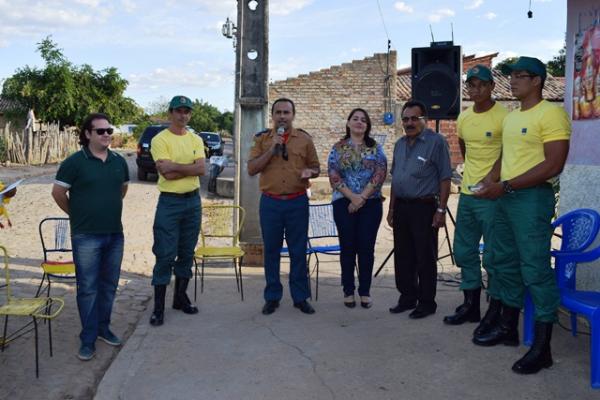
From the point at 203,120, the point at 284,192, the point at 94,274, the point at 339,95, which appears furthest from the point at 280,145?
the point at 203,120

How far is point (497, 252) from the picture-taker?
168 inches

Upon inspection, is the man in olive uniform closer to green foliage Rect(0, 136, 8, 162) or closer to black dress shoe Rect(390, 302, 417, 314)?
black dress shoe Rect(390, 302, 417, 314)

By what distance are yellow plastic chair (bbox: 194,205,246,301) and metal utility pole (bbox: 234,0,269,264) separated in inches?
7.4

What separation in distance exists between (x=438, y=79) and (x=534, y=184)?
135 inches

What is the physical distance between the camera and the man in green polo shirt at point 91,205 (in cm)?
427

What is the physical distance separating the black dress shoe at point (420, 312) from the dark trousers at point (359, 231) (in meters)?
0.58

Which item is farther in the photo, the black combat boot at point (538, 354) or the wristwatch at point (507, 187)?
the wristwatch at point (507, 187)

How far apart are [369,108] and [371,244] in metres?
15.0

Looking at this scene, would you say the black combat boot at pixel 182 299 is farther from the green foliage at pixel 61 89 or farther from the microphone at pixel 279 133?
the green foliage at pixel 61 89

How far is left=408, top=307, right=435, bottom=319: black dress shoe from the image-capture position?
518 cm

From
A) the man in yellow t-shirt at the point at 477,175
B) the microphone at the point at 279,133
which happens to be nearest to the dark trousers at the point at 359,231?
the microphone at the point at 279,133

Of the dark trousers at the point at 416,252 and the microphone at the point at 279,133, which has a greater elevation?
the microphone at the point at 279,133

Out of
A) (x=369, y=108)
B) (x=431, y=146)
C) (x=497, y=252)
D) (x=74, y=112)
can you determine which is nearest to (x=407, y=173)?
(x=431, y=146)

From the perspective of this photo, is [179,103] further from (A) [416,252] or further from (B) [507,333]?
(B) [507,333]
